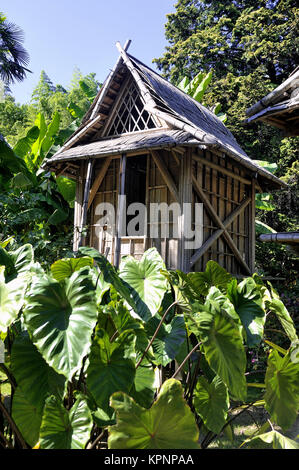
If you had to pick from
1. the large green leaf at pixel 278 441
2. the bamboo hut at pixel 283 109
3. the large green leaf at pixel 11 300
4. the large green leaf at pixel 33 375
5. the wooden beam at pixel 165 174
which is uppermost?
the bamboo hut at pixel 283 109

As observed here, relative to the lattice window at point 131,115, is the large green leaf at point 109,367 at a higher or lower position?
lower

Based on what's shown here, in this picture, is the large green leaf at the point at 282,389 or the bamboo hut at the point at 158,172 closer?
the large green leaf at the point at 282,389

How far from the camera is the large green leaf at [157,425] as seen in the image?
1.76 meters

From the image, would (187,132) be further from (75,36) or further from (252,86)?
(252,86)

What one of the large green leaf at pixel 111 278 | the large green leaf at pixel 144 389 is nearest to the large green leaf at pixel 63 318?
the large green leaf at pixel 111 278

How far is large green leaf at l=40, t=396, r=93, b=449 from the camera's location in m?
1.91

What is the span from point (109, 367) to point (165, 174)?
567 cm

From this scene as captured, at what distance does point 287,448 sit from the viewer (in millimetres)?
2119

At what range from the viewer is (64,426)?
6.45 ft

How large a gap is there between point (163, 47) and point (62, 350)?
2362cm

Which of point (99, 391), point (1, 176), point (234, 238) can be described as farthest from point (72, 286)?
point (1, 176)

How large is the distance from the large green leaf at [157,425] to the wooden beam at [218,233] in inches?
211

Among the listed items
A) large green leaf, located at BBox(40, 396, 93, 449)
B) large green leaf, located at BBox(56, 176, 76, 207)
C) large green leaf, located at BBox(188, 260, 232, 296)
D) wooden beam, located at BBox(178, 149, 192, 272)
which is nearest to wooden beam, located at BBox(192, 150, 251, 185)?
wooden beam, located at BBox(178, 149, 192, 272)

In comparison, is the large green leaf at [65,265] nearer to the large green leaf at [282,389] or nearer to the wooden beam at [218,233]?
the large green leaf at [282,389]
